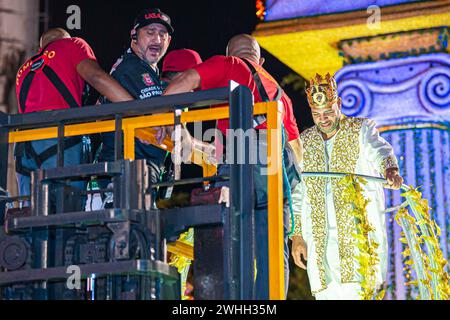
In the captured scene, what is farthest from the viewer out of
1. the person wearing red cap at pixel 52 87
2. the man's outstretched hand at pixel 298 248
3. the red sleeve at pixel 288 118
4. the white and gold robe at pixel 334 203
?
the white and gold robe at pixel 334 203

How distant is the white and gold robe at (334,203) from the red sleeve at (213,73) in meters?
2.54

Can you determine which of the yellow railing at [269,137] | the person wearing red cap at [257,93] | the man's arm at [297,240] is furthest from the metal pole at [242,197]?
the man's arm at [297,240]

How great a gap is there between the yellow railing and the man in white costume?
2263 millimetres

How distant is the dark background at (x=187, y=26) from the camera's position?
17625 millimetres

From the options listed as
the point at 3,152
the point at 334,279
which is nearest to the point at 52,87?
the point at 3,152

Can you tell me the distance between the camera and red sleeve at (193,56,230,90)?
25.4ft

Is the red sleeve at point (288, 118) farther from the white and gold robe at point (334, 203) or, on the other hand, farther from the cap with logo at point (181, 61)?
the white and gold robe at point (334, 203)

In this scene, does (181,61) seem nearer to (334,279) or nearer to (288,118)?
(288,118)

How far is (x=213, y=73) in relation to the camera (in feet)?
25.5

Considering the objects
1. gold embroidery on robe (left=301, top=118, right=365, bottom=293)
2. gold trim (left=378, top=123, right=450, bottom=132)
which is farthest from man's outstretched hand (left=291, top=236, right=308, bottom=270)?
gold trim (left=378, top=123, right=450, bottom=132)

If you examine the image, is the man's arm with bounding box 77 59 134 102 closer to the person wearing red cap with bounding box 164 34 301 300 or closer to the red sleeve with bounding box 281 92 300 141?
the person wearing red cap with bounding box 164 34 301 300

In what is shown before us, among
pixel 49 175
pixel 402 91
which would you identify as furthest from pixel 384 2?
pixel 49 175

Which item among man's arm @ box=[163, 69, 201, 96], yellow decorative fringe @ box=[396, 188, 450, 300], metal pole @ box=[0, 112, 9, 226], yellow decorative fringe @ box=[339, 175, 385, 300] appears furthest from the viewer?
yellow decorative fringe @ box=[396, 188, 450, 300]

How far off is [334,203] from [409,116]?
374 centimetres
